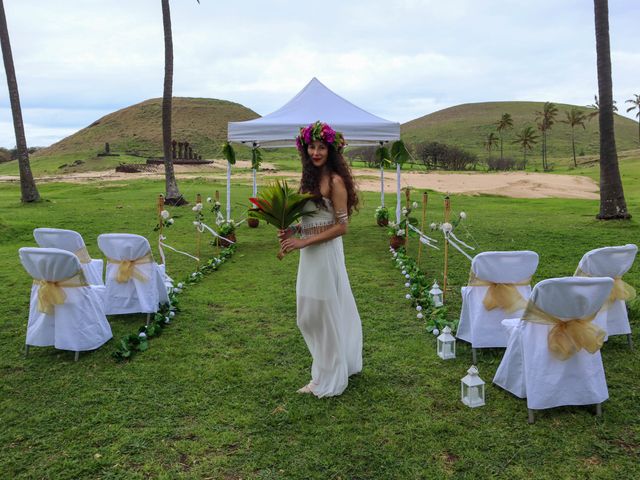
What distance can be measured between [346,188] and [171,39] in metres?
14.3

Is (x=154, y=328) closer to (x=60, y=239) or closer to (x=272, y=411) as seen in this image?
(x=60, y=239)

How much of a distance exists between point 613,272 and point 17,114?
17639 millimetres

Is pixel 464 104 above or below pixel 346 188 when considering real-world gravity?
above

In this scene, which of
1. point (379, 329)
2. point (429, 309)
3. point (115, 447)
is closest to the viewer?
point (115, 447)

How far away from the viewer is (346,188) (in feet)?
12.6

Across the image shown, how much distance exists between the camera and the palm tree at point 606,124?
11016 millimetres

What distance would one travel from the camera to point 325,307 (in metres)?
3.87

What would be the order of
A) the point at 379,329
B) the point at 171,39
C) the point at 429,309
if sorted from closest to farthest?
the point at 379,329, the point at 429,309, the point at 171,39

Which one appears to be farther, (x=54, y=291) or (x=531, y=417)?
(x=54, y=291)

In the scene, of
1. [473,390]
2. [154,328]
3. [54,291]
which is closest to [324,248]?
[473,390]

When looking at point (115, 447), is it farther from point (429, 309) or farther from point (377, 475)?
point (429, 309)

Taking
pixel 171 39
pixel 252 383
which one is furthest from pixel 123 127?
pixel 252 383

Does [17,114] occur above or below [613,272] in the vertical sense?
above

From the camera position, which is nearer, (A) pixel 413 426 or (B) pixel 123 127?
(A) pixel 413 426
